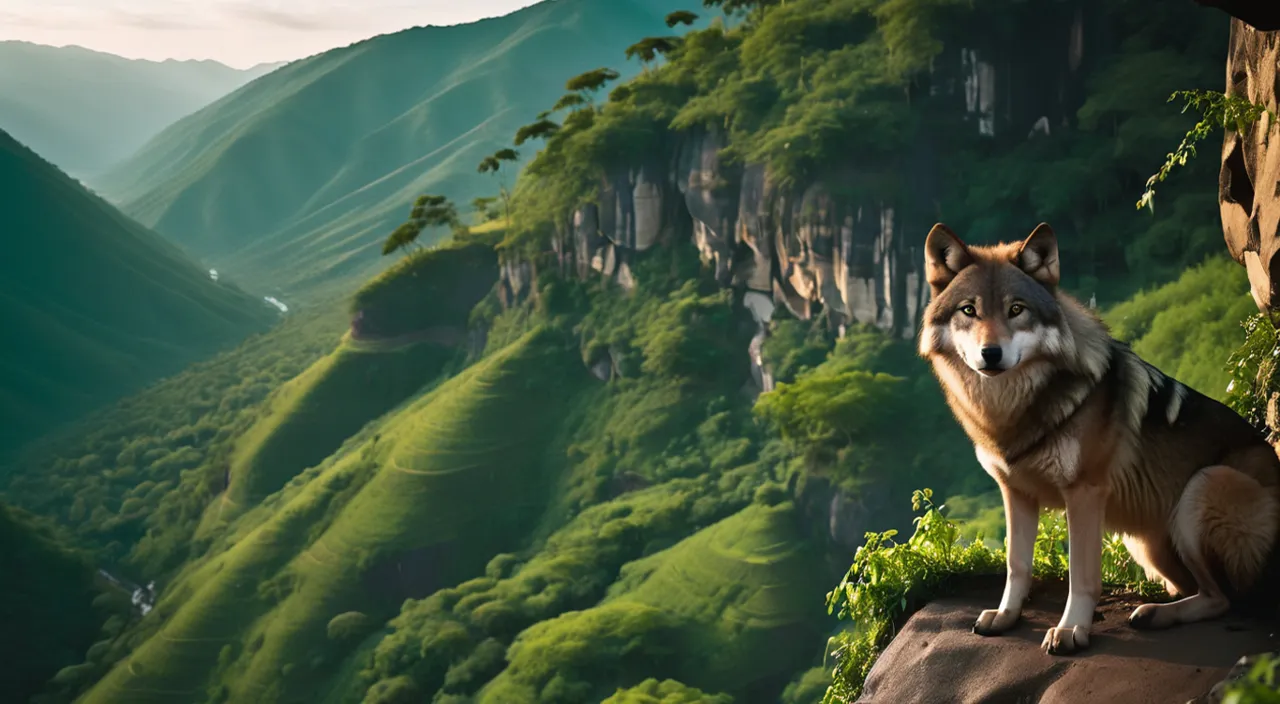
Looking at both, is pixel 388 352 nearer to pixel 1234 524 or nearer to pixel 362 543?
pixel 362 543

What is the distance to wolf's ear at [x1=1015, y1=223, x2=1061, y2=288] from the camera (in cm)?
677

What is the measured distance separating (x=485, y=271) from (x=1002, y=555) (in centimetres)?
10093

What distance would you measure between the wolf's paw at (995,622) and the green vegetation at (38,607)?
97.0 meters

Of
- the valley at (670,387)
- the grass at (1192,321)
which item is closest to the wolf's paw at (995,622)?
the grass at (1192,321)

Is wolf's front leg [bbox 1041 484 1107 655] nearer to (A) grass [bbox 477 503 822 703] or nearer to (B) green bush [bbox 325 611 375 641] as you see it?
(A) grass [bbox 477 503 822 703]

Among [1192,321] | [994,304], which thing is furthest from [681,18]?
Result: [994,304]

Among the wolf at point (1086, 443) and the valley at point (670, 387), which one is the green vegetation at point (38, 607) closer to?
the valley at point (670, 387)

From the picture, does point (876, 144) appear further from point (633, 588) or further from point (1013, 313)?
point (1013, 313)

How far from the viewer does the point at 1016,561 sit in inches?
279

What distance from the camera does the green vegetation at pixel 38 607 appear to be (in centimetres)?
8862

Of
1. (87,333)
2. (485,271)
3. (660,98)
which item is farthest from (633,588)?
(87,333)

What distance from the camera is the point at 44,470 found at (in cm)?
13138

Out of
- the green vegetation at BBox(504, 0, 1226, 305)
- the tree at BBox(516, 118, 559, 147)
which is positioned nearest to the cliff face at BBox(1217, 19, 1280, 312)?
the green vegetation at BBox(504, 0, 1226, 305)

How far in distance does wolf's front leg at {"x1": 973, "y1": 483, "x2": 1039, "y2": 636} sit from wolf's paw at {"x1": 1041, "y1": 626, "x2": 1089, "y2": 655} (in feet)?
1.47
